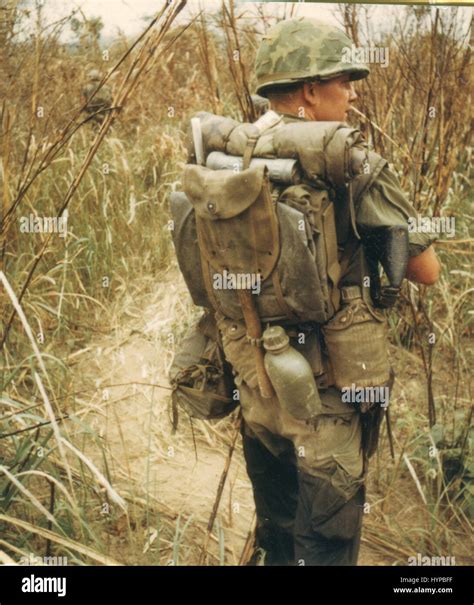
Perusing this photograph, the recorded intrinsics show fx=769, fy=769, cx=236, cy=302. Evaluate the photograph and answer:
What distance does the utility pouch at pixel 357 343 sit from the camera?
208 centimetres

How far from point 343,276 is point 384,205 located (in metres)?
0.23

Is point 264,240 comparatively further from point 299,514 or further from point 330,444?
point 299,514

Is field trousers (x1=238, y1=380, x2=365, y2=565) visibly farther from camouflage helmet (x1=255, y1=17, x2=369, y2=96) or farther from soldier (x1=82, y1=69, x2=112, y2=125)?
soldier (x1=82, y1=69, x2=112, y2=125)

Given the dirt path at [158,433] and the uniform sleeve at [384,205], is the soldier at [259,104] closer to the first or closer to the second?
the uniform sleeve at [384,205]

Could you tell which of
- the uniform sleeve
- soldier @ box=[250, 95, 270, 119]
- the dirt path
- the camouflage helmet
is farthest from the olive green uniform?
soldier @ box=[250, 95, 270, 119]

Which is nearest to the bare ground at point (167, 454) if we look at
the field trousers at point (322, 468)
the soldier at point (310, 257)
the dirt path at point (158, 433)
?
the dirt path at point (158, 433)

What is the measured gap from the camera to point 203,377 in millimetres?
2432

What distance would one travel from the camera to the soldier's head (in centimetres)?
206

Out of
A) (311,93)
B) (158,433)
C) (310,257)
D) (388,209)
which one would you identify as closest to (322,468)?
(310,257)

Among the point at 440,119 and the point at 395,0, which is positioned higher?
the point at 395,0

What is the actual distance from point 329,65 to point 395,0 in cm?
59
